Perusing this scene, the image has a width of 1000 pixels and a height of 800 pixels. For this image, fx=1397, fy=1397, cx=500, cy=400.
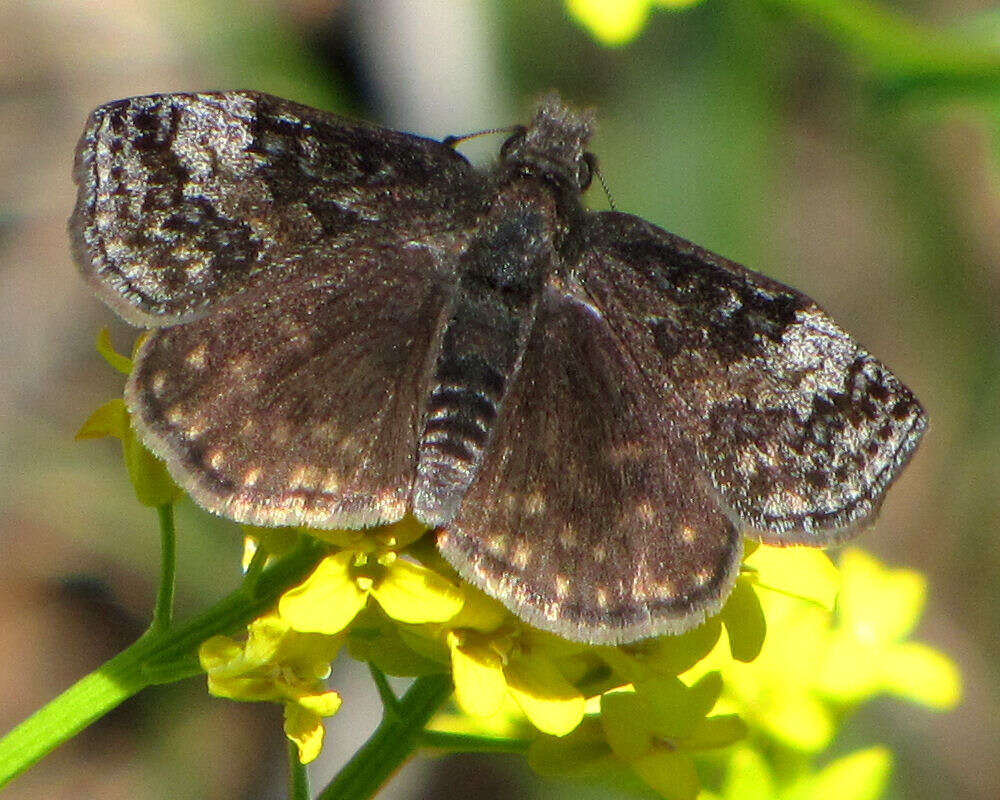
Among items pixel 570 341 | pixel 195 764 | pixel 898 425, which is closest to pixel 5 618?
pixel 195 764

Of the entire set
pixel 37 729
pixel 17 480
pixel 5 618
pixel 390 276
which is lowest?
pixel 5 618

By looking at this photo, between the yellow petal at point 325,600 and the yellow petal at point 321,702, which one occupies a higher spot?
the yellow petal at point 325,600

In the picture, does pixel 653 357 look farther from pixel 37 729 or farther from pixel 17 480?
pixel 17 480

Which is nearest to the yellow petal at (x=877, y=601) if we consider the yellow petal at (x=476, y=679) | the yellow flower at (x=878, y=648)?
the yellow flower at (x=878, y=648)

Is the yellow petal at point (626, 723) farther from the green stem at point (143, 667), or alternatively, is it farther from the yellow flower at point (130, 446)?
the yellow flower at point (130, 446)

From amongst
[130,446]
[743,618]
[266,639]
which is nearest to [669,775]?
[743,618]

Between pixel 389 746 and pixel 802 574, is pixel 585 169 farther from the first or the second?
pixel 389 746
